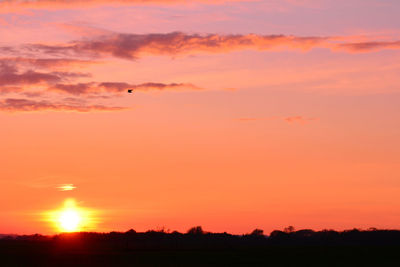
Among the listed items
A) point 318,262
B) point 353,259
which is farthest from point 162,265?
point 353,259

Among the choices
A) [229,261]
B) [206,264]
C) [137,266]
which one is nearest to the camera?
[137,266]

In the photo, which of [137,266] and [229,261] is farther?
[229,261]

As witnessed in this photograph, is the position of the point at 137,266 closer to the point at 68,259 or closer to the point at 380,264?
the point at 68,259

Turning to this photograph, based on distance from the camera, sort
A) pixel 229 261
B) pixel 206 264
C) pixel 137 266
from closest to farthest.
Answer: pixel 137 266 → pixel 206 264 → pixel 229 261

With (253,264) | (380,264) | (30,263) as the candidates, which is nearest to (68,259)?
(30,263)

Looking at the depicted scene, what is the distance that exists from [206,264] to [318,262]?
635 inches

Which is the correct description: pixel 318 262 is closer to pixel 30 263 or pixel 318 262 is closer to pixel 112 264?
pixel 112 264

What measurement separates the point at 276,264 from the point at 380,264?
13.6 metres

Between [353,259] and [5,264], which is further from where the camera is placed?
[353,259]

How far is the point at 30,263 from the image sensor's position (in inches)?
4031

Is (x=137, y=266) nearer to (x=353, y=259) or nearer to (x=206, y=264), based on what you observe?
(x=206, y=264)

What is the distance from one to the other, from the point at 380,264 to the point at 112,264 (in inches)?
1372

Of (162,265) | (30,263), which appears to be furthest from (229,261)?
(30,263)

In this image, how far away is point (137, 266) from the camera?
320 feet
